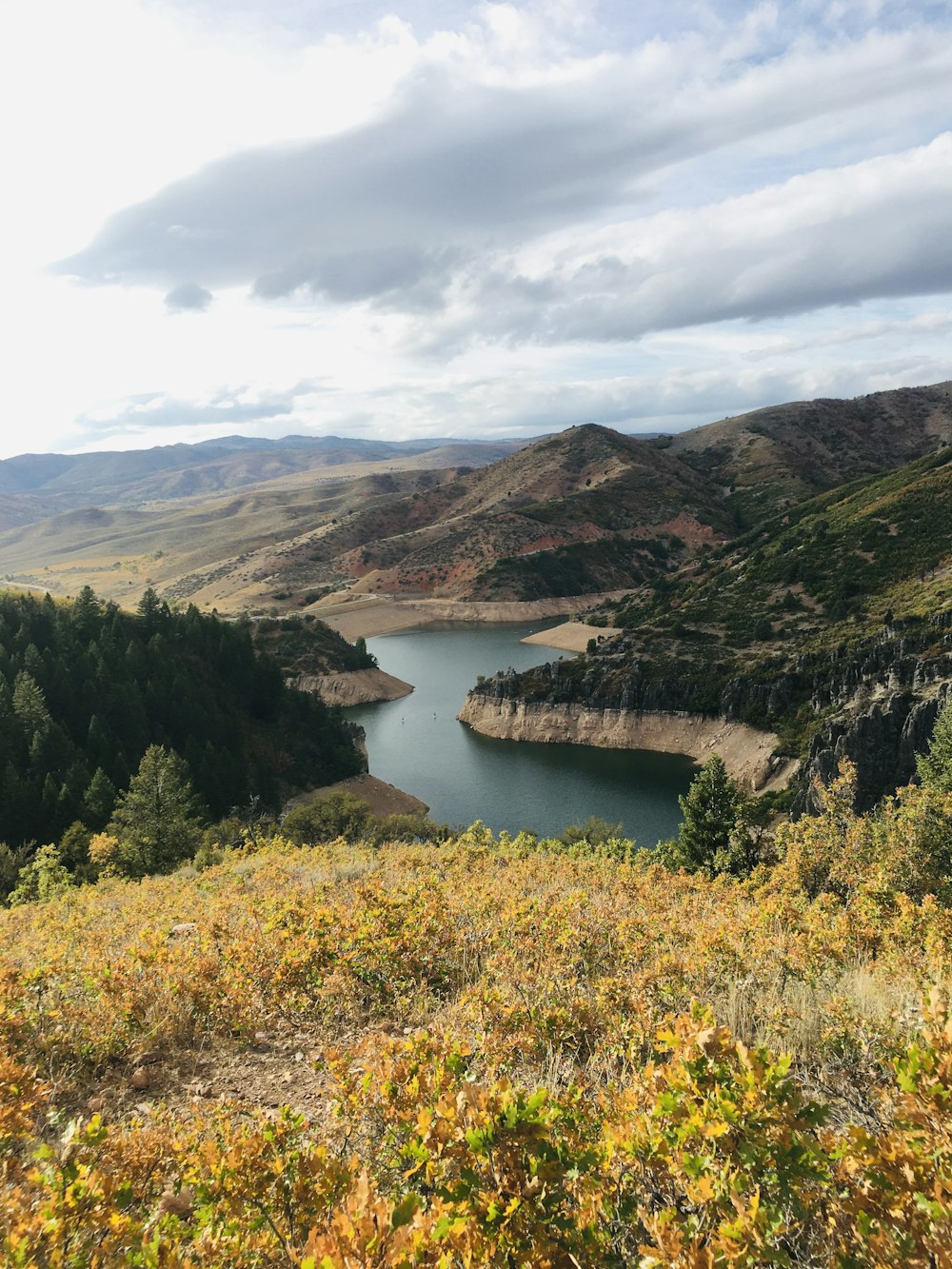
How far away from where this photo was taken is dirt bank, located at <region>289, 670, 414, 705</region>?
9431 centimetres

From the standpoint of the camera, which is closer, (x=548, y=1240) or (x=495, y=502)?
(x=548, y=1240)

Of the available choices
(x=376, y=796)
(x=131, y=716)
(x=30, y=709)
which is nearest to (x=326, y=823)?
(x=376, y=796)

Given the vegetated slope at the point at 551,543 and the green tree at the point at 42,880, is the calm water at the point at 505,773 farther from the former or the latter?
the vegetated slope at the point at 551,543

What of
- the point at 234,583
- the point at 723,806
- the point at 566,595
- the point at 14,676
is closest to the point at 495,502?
the point at 566,595

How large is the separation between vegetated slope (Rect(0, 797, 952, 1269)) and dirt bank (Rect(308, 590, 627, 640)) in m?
124

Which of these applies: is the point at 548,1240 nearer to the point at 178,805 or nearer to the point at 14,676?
the point at 178,805

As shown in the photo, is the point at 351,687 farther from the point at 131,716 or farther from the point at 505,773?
the point at 131,716

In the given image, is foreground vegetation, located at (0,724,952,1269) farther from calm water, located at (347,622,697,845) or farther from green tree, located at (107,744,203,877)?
calm water, located at (347,622,697,845)

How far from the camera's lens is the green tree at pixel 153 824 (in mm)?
36875

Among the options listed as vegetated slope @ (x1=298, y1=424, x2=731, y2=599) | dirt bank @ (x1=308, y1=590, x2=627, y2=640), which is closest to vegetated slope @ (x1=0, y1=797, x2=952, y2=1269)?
dirt bank @ (x1=308, y1=590, x2=627, y2=640)

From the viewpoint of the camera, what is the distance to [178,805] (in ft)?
134

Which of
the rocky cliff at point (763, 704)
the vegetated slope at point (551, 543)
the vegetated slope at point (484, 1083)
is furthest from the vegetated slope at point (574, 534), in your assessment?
the vegetated slope at point (484, 1083)

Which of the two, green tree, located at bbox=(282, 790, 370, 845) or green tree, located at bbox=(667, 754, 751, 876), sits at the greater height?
green tree, located at bbox=(667, 754, 751, 876)

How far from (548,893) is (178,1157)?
31.9 feet
